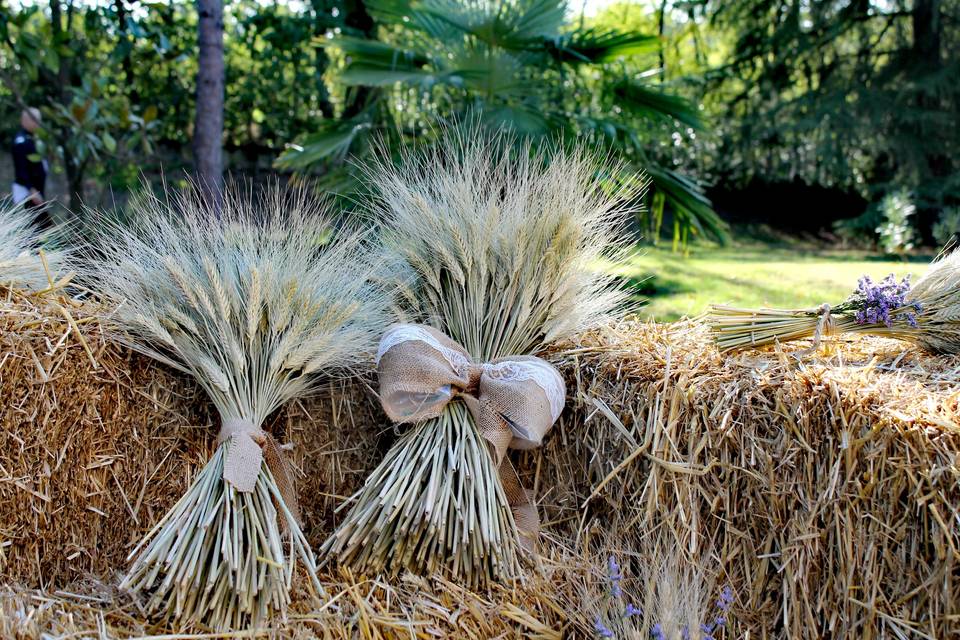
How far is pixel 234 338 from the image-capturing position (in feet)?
5.86

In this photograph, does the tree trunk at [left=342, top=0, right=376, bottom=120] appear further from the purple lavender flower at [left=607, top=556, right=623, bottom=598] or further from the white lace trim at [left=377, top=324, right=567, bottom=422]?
the purple lavender flower at [left=607, top=556, right=623, bottom=598]

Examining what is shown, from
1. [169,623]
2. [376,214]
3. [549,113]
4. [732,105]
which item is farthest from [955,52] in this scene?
[169,623]

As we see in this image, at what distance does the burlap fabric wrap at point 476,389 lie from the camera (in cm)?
183

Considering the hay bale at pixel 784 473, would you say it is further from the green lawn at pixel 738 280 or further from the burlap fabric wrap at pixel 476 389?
the green lawn at pixel 738 280

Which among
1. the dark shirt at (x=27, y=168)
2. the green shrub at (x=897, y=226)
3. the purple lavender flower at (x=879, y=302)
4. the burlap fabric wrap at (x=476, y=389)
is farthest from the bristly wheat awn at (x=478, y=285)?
the green shrub at (x=897, y=226)

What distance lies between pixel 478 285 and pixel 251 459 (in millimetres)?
729

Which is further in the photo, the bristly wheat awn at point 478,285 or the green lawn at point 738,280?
the green lawn at point 738,280

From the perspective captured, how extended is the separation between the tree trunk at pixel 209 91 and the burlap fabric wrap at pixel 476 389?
215cm

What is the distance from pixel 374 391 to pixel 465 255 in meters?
0.43

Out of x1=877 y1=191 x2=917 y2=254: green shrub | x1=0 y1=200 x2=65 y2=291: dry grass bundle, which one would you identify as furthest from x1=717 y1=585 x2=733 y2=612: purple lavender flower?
x1=877 y1=191 x2=917 y2=254: green shrub

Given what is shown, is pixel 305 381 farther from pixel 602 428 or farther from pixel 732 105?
pixel 732 105

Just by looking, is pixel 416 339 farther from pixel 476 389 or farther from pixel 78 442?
pixel 78 442

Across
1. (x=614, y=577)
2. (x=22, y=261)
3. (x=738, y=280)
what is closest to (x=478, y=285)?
(x=614, y=577)

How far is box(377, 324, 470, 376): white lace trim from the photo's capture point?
185 centimetres
